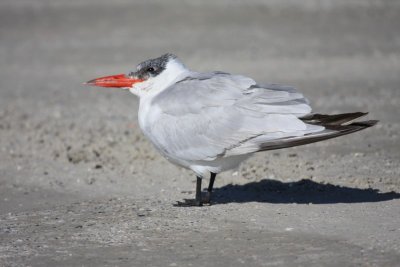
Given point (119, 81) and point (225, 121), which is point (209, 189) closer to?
point (225, 121)

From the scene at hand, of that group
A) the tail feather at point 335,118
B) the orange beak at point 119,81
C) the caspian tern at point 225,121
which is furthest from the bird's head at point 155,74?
the tail feather at point 335,118

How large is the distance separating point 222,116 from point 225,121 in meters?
0.05

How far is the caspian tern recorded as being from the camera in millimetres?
6785

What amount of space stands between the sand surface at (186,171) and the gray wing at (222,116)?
23.3 inches

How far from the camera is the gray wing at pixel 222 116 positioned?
689 centimetres

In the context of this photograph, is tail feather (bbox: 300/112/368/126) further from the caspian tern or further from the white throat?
the white throat

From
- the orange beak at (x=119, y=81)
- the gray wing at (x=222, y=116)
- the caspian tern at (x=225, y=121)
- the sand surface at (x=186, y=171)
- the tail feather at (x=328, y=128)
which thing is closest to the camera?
the sand surface at (x=186, y=171)

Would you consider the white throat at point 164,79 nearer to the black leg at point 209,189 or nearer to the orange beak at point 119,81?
the orange beak at point 119,81

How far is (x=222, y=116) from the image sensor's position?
7039mm

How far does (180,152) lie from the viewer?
7.20 meters

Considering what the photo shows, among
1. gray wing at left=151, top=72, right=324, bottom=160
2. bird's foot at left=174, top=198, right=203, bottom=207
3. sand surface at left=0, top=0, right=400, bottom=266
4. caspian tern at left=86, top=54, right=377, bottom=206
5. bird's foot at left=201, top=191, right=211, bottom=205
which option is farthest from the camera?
bird's foot at left=201, top=191, right=211, bottom=205

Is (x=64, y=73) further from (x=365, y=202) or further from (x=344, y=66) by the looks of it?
(x=365, y=202)

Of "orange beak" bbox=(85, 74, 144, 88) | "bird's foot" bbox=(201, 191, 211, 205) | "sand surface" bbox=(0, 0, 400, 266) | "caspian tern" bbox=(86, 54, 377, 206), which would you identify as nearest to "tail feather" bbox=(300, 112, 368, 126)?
"caspian tern" bbox=(86, 54, 377, 206)

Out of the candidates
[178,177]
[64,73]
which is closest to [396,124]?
[178,177]
